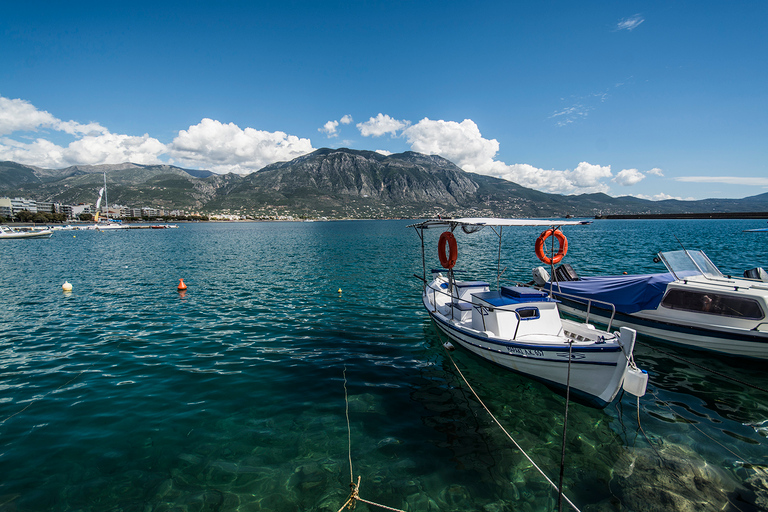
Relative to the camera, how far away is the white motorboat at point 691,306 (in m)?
11.9

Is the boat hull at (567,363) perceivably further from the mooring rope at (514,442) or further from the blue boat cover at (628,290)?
the blue boat cover at (628,290)

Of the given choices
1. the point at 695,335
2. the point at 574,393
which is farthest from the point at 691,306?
the point at 574,393

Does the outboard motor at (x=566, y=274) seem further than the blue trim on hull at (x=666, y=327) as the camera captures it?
Yes

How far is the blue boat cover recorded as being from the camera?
14508 mm

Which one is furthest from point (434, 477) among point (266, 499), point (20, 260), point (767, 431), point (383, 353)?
point (20, 260)

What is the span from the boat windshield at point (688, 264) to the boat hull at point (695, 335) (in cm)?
252

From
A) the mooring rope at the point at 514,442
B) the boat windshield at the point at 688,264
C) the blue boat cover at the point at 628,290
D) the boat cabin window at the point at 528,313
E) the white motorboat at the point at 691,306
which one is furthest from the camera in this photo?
the boat windshield at the point at 688,264

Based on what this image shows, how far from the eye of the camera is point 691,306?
523 inches

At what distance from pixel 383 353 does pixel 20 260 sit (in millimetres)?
52485

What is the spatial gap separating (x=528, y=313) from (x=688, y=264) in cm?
997

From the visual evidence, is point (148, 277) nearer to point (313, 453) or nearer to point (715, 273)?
point (313, 453)

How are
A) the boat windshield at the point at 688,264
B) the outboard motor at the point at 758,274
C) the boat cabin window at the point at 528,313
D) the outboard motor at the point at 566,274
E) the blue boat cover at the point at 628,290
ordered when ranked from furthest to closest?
the outboard motor at the point at 566,274
the outboard motor at the point at 758,274
the boat windshield at the point at 688,264
the blue boat cover at the point at 628,290
the boat cabin window at the point at 528,313

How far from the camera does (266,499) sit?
6.47 m

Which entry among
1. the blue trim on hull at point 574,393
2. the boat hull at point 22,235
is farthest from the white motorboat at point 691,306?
the boat hull at point 22,235
